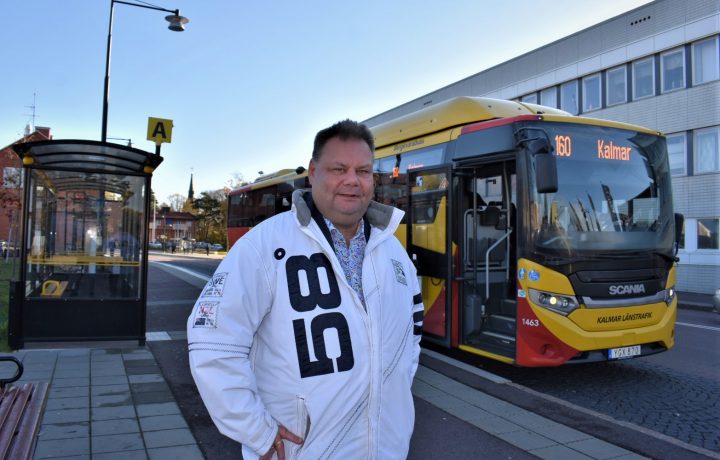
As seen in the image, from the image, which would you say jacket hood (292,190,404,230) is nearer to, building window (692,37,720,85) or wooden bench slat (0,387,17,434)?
wooden bench slat (0,387,17,434)

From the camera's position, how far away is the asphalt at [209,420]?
4.36m

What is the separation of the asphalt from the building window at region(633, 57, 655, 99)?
19363 millimetres

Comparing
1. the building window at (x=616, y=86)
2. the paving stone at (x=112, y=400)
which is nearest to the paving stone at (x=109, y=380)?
the paving stone at (x=112, y=400)

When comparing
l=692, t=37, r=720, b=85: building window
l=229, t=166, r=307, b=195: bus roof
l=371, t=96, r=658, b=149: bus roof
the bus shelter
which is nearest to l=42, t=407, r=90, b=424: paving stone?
the bus shelter

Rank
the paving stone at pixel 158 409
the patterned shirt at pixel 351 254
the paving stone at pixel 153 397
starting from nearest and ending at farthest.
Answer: the patterned shirt at pixel 351 254
the paving stone at pixel 158 409
the paving stone at pixel 153 397

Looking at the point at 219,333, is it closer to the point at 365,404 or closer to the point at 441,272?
the point at 365,404

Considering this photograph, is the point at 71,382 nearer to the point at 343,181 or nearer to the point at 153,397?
the point at 153,397

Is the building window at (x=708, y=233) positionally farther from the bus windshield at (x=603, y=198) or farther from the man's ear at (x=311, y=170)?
the man's ear at (x=311, y=170)

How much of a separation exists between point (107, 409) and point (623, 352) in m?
5.46

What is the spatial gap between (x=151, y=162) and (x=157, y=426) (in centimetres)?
435

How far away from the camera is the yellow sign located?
10391mm

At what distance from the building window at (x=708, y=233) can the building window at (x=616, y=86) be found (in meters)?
6.19

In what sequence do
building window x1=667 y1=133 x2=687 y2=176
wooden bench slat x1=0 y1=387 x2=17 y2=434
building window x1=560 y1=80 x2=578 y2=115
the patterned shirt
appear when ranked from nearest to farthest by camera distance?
the patterned shirt < wooden bench slat x1=0 y1=387 x2=17 y2=434 < building window x1=667 y1=133 x2=687 y2=176 < building window x1=560 y1=80 x2=578 y2=115

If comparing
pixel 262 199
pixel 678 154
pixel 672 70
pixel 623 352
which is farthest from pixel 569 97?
pixel 623 352
